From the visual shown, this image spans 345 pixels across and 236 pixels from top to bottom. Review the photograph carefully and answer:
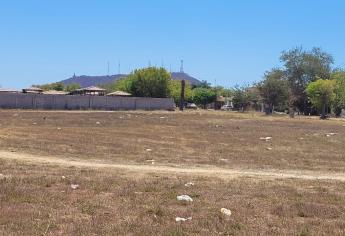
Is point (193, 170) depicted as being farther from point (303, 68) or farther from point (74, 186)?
point (303, 68)

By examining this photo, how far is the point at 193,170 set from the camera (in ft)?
71.6

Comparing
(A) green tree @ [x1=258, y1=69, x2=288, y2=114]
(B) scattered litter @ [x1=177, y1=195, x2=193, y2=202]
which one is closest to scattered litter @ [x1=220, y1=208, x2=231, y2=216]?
(B) scattered litter @ [x1=177, y1=195, x2=193, y2=202]

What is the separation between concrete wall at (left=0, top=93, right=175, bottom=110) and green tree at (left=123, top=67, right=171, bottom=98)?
21970 mm

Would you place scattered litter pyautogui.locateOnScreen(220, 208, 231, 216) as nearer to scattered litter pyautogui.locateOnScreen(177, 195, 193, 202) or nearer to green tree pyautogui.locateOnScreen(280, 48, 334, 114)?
scattered litter pyautogui.locateOnScreen(177, 195, 193, 202)

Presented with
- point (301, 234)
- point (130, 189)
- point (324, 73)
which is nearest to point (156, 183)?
point (130, 189)

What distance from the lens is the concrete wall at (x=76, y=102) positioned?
3423 inches

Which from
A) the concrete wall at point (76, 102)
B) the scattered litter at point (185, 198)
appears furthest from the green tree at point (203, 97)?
the scattered litter at point (185, 198)

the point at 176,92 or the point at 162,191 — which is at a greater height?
the point at 176,92

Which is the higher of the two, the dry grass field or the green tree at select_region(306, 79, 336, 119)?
the green tree at select_region(306, 79, 336, 119)

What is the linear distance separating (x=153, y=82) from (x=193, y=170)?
120 m

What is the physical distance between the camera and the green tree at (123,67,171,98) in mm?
140250

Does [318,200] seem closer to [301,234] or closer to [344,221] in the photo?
[344,221]

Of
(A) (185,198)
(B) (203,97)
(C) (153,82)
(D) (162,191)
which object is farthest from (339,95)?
(A) (185,198)

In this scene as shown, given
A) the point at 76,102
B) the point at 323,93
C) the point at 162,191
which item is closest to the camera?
the point at 162,191
